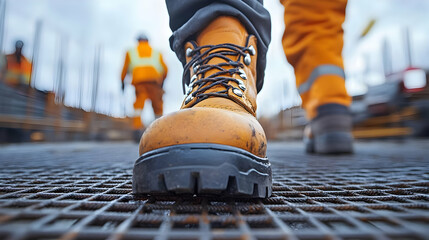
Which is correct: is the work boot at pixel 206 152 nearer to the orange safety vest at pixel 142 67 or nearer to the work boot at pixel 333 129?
the work boot at pixel 333 129

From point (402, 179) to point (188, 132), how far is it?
0.64 meters

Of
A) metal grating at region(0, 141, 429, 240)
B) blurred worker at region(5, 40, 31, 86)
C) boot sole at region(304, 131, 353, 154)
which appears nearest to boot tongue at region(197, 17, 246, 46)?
metal grating at region(0, 141, 429, 240)

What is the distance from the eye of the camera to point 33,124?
14.8ft

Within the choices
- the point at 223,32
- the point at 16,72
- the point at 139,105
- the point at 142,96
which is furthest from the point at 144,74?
the point at 223,32

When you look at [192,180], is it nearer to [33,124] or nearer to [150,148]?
[150,148]

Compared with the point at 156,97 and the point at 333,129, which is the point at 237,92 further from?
the point at 156,97

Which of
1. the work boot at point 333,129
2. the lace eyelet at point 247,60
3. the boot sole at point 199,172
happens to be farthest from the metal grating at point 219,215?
the work boot at point 333,129

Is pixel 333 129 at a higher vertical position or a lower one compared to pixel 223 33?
lower

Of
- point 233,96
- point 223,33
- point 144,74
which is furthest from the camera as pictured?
point 144,74

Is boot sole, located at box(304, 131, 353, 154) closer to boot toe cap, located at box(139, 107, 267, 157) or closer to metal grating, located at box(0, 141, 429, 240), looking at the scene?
metal grating, located at box(0, 141, 429, 240)

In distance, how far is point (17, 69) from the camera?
5062 millimetres

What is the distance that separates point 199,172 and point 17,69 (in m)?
6.28

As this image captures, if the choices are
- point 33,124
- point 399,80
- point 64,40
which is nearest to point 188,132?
point 33,124

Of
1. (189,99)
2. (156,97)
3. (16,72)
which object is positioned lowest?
(189,99)
